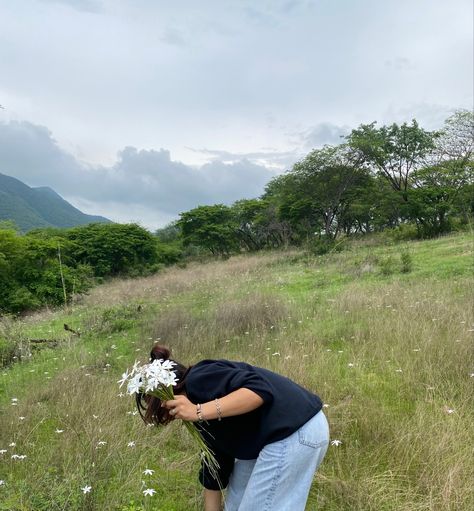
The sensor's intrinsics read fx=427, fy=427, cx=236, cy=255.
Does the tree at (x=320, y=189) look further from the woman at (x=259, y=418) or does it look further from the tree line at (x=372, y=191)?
the woman at (x=259, y=418)

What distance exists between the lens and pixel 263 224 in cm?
3697

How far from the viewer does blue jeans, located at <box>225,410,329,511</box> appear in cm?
188

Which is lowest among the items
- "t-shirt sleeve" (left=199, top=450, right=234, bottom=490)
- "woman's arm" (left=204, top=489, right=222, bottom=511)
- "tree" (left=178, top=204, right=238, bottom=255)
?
"woman's arm" (left=204, top=489, right=222, bottom=511)

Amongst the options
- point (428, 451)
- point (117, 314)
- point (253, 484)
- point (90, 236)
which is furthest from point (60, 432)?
point (90, 236)

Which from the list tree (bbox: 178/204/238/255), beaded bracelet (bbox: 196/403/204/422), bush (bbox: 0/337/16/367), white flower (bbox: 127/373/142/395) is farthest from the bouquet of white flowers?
tree (bbox: 178/204/238/255)

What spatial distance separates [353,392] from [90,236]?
30303 mm

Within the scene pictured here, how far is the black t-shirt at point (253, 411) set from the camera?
6.13ft

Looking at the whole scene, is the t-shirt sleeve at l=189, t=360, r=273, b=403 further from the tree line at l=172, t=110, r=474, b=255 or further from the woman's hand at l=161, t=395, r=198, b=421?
the tree line at l=172, t=110, r=474, b=255

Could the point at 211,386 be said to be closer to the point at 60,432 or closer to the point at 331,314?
the point at 60,432

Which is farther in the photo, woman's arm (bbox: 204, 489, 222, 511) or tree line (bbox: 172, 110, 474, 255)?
tree line (bbox: 172, 110, 474, 255)

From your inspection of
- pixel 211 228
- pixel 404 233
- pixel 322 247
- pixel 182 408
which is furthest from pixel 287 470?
pixel 211 228

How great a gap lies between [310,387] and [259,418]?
7.12ft

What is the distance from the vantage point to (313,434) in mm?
1915

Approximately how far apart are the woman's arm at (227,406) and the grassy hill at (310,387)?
117 cm
